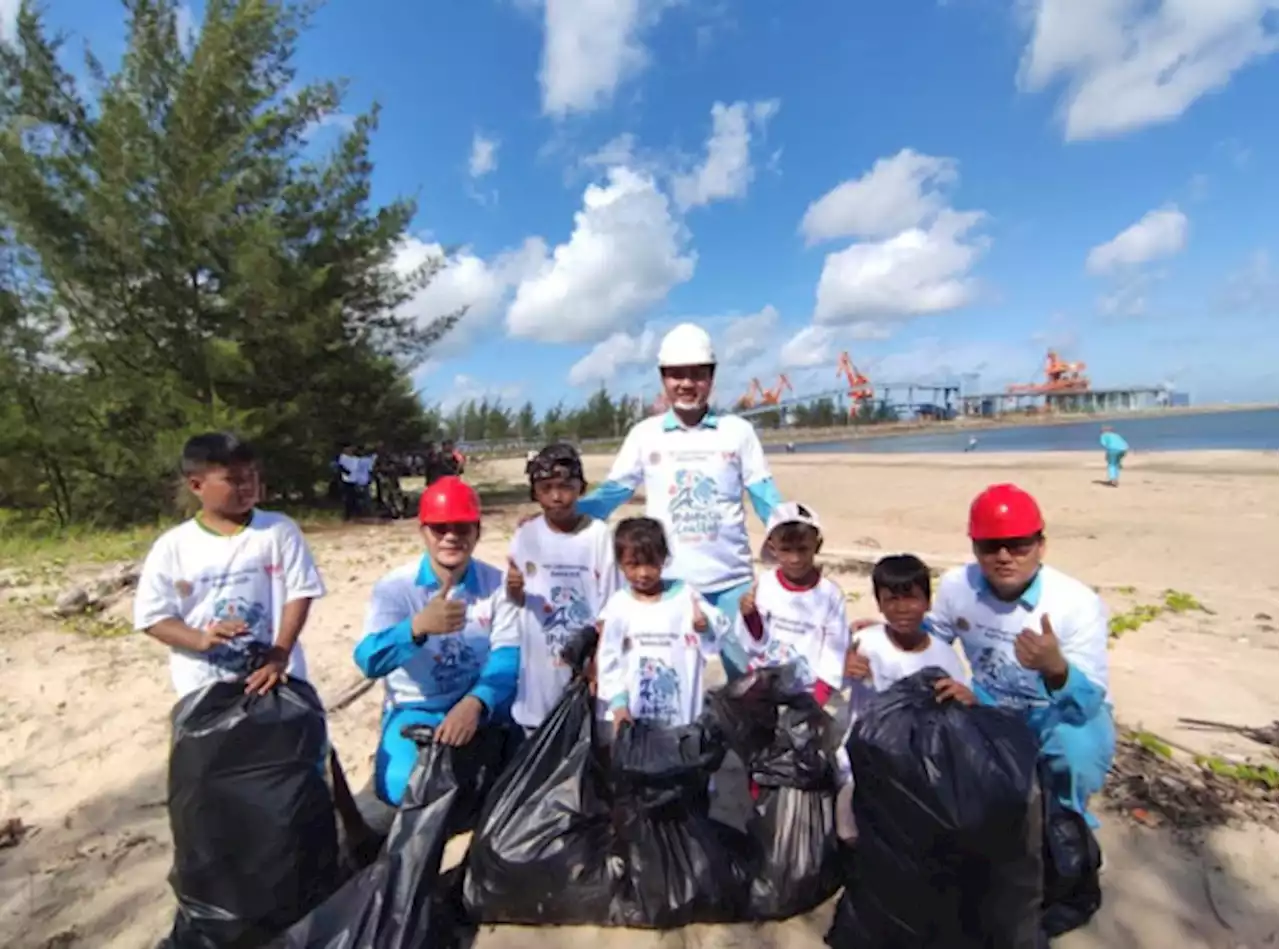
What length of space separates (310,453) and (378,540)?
2.59 m

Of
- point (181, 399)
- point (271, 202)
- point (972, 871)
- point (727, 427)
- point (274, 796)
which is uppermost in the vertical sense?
point (271, 202)

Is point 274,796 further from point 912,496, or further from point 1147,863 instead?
point 912,496

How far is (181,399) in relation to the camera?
10.1 m

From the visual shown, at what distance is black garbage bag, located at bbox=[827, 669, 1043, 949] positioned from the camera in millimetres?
1779

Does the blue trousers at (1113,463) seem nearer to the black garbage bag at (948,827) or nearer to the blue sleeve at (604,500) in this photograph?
the blue sleeve at (604,500)

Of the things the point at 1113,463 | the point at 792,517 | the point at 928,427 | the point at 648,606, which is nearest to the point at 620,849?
the point at 648,606

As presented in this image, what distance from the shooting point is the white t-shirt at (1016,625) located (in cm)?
218

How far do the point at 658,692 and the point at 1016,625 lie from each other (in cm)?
109

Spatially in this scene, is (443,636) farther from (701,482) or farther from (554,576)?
(701,482)

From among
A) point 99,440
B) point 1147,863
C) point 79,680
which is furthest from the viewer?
point 99,440

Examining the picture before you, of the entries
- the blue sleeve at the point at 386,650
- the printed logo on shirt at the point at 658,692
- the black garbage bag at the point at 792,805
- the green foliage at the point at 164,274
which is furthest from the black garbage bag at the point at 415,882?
the green foliage at the point at 164,274

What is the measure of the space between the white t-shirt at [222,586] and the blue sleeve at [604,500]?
3.25 feet

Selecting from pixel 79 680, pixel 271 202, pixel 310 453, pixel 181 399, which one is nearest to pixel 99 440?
pixel 181 399

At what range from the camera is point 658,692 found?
2547 millimetres
